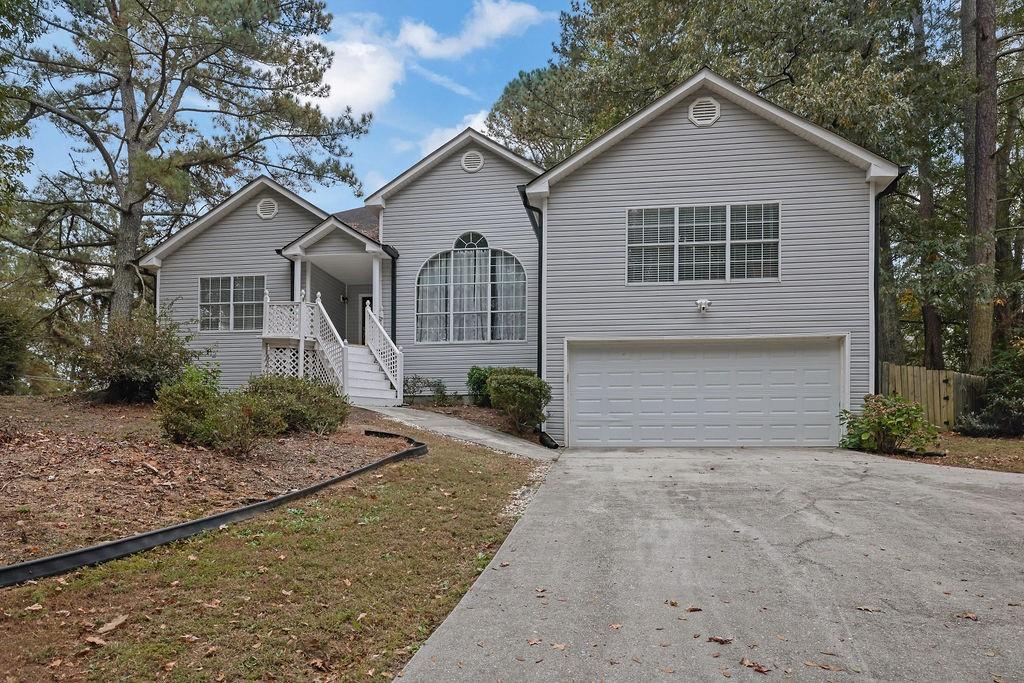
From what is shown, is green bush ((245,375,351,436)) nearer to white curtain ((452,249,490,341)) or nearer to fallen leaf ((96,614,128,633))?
fallen leaf ((96,614,128,633))

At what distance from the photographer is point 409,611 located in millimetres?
3969

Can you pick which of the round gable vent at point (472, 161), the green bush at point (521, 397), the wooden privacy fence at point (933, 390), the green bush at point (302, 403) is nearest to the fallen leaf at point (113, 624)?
the green bush at point (302, 403)

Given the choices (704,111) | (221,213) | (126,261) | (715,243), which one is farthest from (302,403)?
(126,261)

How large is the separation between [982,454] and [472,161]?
470 inches

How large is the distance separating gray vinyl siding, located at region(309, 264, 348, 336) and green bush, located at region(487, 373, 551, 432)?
6.52 meters

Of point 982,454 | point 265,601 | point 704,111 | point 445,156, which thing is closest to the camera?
point 265,601

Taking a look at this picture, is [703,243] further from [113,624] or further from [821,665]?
[113,624]

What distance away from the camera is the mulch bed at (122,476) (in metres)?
4.70

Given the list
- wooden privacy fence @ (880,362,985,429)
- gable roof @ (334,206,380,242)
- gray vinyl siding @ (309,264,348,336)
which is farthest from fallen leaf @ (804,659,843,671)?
gray vinyl siding @ (309,264,348,336)

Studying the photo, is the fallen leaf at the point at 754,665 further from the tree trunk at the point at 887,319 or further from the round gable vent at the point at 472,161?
the tree trunk at the point at 887,319

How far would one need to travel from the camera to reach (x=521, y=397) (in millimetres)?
11914

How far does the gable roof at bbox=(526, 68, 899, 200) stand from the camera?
40.0 feet

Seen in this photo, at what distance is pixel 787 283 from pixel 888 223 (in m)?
8.81

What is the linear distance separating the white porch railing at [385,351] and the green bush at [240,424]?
7013 millimetres
